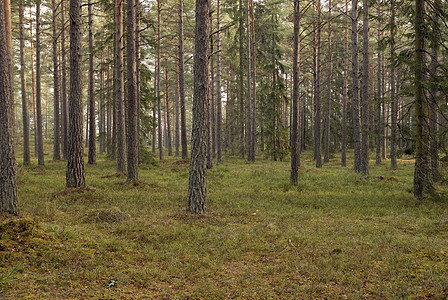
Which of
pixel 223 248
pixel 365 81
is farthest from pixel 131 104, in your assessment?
pixel 365 81

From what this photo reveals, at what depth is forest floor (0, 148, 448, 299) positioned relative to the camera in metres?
4.29

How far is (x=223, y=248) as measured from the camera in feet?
20.0

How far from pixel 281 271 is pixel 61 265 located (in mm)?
3634

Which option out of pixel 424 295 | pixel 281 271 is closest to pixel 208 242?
pixel 281 271

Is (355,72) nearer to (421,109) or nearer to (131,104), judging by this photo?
(421,109)

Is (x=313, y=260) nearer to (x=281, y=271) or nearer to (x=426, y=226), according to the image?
(x=281, y=271)

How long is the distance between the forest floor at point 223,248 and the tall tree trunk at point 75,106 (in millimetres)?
804

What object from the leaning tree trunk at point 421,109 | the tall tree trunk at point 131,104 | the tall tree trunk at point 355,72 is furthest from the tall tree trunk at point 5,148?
the tall tree trunk at point 355,72

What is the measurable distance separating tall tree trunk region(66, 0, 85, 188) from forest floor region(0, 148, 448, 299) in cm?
80

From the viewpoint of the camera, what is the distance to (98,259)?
5.15 metres

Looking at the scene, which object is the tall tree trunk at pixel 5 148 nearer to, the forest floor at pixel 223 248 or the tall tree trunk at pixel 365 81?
the forest floor at pixel 223 248

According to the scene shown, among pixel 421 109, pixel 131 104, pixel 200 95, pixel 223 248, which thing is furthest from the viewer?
pixel 131 104

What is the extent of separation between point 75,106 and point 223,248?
7806 millimetres

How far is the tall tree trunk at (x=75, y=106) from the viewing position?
10.4m
